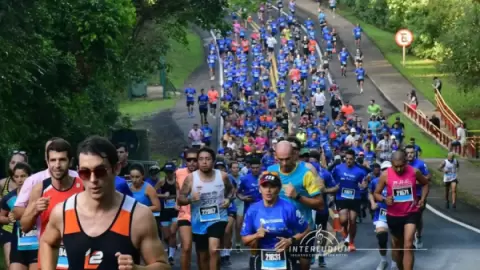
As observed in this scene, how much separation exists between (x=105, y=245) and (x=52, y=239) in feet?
1.68

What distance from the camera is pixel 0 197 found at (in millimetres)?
12484

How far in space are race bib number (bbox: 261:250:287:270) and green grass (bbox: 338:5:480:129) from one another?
115ft

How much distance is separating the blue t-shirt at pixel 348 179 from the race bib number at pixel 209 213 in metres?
5.67

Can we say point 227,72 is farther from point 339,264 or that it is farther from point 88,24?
point 339,264

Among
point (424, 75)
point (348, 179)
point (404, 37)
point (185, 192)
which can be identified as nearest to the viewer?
point (185, 192)

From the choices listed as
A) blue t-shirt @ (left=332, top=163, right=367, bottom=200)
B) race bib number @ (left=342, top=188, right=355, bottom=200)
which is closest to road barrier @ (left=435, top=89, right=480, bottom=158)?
blue t-shirt @ (left=332, top=163, right=367, bottom=200)

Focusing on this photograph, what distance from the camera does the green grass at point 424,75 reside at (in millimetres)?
49750

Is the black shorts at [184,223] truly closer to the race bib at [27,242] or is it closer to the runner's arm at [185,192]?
the runner's arm at [185,192]

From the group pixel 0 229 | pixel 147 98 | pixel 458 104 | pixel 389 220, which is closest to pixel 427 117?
pixel 458 104

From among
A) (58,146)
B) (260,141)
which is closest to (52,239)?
(58,146)

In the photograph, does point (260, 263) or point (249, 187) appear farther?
point (249, 187)

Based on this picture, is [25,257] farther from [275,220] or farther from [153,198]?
[153,198]

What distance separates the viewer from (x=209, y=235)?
14258mm

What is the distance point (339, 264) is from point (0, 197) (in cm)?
688
